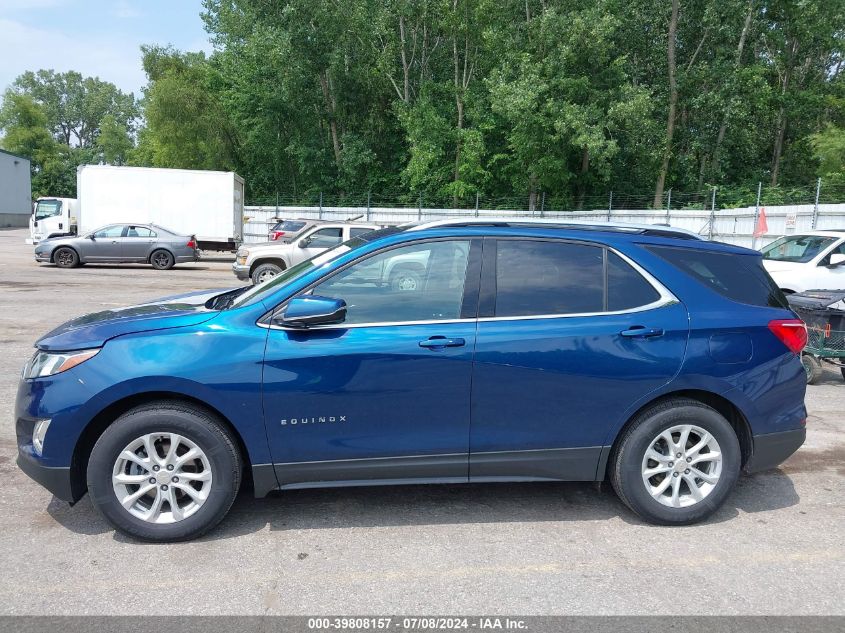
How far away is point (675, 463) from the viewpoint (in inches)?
156

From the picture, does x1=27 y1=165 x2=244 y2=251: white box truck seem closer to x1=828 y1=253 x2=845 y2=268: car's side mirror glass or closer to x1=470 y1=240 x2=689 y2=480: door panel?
x1=828 y1=253 x2=845 y2=268: car's side mirror glass

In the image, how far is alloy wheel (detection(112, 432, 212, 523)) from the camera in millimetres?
3607

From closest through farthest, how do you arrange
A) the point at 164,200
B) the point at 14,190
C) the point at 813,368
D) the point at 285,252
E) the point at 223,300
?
the point at 223,300 < the point at 813,368 < the point at 285,252 < the point at 164,200 < the point at 14,190

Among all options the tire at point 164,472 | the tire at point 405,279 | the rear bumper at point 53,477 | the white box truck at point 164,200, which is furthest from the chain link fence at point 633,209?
the rear bumper at point 53,477

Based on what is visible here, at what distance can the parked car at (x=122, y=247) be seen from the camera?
20.2 metres

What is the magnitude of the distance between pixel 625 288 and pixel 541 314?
1.86 ft

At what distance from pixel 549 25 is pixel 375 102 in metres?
13.2

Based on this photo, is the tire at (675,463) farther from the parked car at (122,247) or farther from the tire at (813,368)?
the parked car at (122,247)

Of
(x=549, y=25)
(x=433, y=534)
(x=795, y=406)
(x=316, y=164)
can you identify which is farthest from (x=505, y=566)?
(x=316, y=164)

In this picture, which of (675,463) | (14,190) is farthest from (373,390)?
(14,190)

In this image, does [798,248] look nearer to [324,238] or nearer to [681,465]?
[681,465]

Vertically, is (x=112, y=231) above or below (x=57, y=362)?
above

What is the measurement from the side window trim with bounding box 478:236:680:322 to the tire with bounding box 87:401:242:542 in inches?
64.4

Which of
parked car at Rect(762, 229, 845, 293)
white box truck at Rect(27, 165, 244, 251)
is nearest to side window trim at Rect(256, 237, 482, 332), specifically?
parked car at Rect(762, 229, 845, 293)
